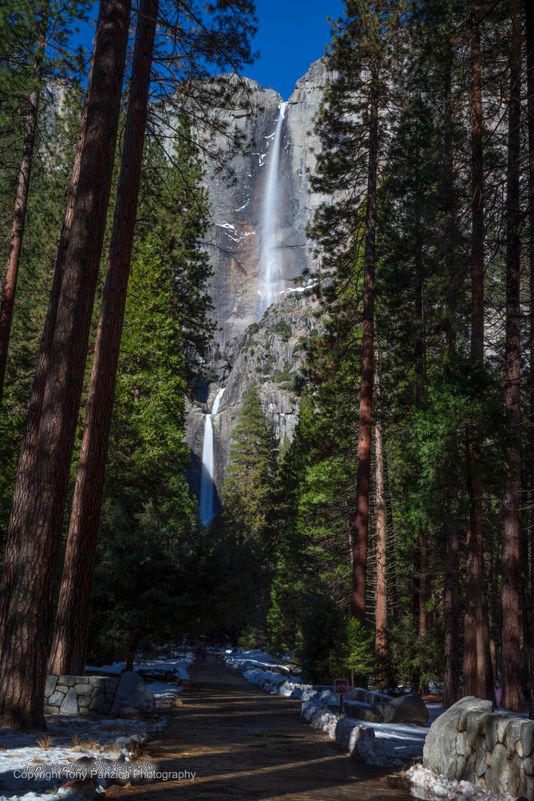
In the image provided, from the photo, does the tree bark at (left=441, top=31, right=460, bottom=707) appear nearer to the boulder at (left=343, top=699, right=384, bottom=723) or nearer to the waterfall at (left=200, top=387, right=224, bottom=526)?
the boulder at (left=343, top=699, right=384, bottom=723)

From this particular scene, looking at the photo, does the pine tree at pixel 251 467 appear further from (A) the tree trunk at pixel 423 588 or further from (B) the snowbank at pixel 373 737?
(B) the snowbank at pixel 373 737

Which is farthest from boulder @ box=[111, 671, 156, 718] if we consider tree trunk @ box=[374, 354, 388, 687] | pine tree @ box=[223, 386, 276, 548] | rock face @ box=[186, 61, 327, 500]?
rock face @ box=[186, 61, 327, 500]

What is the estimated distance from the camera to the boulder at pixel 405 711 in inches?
457

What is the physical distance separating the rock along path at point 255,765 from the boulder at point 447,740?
53 centimetres

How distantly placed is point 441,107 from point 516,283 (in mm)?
5013

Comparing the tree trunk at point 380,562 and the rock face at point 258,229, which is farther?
the rock face at point 258,229

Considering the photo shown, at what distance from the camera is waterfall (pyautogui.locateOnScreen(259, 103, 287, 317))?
438 ft

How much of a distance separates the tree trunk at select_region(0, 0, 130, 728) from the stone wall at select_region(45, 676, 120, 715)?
127cm

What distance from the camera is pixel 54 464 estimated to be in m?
7.59

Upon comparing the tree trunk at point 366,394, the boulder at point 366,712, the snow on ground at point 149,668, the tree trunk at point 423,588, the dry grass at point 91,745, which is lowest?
the snow on ground at point 149,668

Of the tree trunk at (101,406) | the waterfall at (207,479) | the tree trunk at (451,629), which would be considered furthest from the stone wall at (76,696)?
the waterfall at (207,479)

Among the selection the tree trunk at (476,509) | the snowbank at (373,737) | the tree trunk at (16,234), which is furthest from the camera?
the tree trunk at (16,234)

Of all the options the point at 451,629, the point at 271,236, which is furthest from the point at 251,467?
the point at 271,236

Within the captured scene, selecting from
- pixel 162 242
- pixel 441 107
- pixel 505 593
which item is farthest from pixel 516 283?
pixel 162 242
